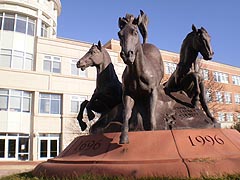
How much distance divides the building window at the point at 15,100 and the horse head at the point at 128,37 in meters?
29.9

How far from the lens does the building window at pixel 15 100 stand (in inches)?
1289

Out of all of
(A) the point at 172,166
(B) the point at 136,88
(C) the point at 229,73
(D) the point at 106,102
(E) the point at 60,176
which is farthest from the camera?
(C) the point at 229,73

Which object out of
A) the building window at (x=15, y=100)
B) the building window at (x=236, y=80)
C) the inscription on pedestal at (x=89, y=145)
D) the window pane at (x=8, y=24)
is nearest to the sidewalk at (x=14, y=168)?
the inscription on pedestal at (x=89, y=145)

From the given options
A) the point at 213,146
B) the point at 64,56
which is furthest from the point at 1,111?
the point at 213,146

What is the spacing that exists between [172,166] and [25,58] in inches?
1301

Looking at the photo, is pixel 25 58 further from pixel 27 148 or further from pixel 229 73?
pixel 229 73

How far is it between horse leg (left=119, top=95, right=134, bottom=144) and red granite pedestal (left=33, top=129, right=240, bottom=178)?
19 cm

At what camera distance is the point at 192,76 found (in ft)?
22.9

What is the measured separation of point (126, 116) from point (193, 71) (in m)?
2.29

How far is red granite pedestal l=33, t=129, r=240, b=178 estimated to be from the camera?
488 cm

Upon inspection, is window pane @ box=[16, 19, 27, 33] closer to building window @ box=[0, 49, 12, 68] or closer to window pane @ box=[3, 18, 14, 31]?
window pane @ box=[3, 18, 14, 31]

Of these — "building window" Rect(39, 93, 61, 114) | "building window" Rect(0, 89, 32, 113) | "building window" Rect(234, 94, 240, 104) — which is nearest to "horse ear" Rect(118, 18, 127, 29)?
"building window" Rect(0, 89, 32, 113)

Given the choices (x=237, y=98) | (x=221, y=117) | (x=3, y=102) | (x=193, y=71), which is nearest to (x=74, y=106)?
(x=3, y=102)

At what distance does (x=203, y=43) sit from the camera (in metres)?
6.45
